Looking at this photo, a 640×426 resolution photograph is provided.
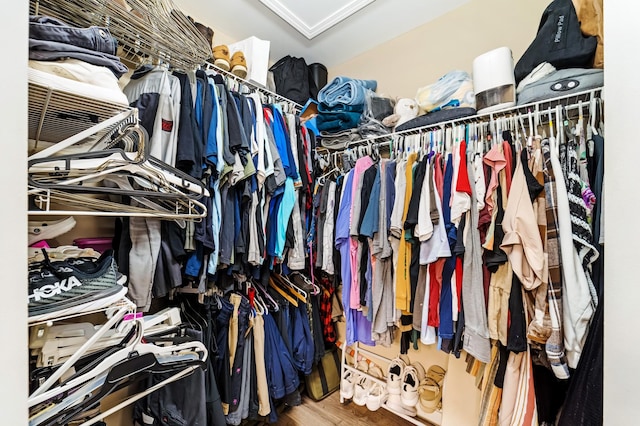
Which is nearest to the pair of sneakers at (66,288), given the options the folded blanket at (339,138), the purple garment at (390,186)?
the purple garment at (390,186)

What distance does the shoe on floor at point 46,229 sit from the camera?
902 mm

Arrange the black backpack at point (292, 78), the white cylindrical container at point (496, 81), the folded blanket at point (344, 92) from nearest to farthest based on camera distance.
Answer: the white cylindrical container at point (496, 81), the folded blanket at point (344, 92), the black backpack at point (292, 78)

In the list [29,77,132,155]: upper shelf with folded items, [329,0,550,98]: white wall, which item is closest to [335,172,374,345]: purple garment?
[329,0,550,98]: white wall

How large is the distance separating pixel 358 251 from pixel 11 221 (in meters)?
1.41

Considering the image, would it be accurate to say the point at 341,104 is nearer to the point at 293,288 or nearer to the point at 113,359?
the point at 293,288

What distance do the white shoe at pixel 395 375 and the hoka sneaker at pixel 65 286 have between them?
1.68 meters

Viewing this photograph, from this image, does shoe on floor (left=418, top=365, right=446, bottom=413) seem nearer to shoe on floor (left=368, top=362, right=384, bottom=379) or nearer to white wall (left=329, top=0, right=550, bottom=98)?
shoe on floor (left=368, top=362, right=384, bottom=379)

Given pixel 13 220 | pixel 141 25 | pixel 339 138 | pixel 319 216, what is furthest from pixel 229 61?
pixel 13 220

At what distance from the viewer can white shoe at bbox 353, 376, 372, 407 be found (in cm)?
173

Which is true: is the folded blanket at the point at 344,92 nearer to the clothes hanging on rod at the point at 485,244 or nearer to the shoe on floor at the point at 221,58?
the clothes hanging on rod at the point at 485,244

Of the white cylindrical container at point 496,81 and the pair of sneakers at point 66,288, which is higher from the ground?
the white cylindrical container at point 496,81

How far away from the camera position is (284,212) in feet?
4.95

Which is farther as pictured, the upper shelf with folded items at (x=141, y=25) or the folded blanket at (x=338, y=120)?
the folded blanket at (x=338, y=120)

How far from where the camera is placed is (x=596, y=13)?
3.47 feet
